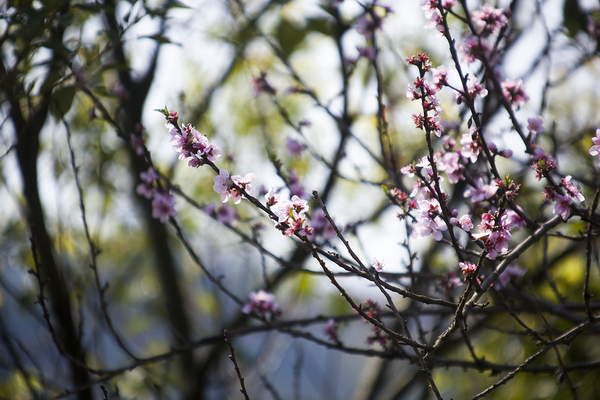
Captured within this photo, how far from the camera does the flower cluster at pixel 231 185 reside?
1448 mm

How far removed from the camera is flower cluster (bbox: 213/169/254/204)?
1.45m

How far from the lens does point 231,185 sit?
1.46 meters

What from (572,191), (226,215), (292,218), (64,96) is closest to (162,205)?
(226,215)

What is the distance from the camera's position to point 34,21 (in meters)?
1.71

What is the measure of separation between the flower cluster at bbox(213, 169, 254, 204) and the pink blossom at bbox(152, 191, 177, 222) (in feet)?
2.44

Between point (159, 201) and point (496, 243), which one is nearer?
point (496, 243)

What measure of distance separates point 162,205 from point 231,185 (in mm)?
892

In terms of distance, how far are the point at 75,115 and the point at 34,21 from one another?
260 cm

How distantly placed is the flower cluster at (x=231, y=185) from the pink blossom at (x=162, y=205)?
0.75 meters

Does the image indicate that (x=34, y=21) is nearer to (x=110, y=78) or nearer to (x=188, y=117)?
(x=188, y=117)

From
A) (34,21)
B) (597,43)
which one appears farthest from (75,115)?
(597,43)

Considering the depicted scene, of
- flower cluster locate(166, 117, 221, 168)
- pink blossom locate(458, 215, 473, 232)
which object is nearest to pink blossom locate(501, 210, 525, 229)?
pink blossom locate(458, 215, 473, 232)

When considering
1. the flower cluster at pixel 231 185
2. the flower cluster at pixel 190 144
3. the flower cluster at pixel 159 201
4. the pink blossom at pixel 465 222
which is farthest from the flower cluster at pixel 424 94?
the flower cluster at pixel 159 201

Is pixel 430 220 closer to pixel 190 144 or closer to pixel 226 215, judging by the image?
pixel 190 144
